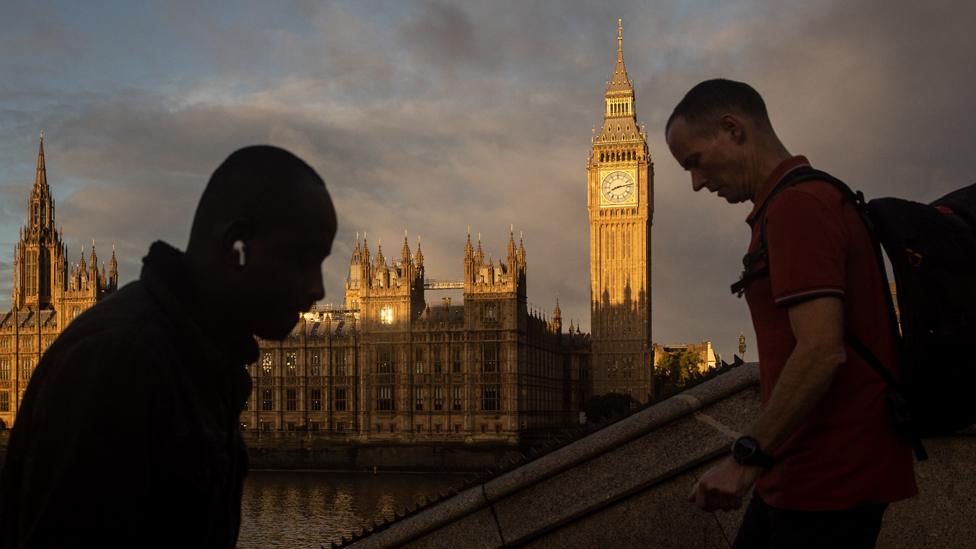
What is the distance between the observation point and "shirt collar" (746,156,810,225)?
2598mm

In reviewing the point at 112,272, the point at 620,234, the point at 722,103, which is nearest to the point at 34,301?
the point at 112,272

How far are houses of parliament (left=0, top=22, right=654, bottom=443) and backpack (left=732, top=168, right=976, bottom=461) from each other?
50.3 meters

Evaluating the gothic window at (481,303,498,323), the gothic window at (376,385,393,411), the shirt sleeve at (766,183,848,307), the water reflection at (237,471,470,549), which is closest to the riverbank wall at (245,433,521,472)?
the water reflection at (237,471,470,549)

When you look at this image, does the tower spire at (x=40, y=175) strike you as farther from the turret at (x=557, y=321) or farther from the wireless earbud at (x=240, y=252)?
the wireless earbud at (x=240, y=252)

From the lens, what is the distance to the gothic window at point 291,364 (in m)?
57.3

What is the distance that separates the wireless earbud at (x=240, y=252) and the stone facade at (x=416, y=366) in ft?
167

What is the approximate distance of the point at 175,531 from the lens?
4.60 ft

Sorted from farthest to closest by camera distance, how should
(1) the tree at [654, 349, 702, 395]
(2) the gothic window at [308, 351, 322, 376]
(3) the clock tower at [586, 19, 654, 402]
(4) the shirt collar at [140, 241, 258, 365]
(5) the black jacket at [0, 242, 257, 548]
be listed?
1. (1) the tree at [654, 349, 702, 395]
2. (3) the clock tower at [586, 19, 654, 402]
3. (2) the gothic window at [308, 351, 322, 376]
4. (4) the shirt collar at [140, 241, 258, 365]
5. (5) the black jacket at [0, 242, 257, 548]

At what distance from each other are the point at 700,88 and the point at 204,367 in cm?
162

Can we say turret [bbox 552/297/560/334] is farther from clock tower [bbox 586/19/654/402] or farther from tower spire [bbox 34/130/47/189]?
tower spire [bbox 34/130/47/189]

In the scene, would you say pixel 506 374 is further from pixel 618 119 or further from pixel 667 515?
pixel 667 515

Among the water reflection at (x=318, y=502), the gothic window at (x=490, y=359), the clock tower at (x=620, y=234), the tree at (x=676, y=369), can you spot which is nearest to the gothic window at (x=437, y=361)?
the gothic window at (x=490, y=359)

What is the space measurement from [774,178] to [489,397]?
168 feet

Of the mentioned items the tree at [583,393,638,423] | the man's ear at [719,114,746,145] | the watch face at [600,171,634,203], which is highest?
the watch face at [600,171,634,203]
